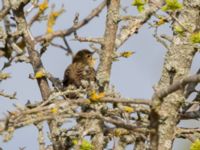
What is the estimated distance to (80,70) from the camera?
29.0 ft

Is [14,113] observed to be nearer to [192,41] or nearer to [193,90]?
[192,41]

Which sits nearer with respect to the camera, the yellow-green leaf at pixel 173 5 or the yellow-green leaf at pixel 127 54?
the yellow-green leaf at pixel 173 5

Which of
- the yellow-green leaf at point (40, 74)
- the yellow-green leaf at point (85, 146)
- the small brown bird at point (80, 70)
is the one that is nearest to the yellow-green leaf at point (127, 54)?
the yellow-green leaf at point (40, 74)

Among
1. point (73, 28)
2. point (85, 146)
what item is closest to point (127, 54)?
point (85, 146)

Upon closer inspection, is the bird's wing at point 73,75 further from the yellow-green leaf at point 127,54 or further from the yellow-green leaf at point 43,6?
the yellow-green leaf at point 43,6

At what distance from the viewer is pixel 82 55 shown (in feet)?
31.8

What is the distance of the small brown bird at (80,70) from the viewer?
8.11 m

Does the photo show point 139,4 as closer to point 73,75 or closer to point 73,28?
point 73,28

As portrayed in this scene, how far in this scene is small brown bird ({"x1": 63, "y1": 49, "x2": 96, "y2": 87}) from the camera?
811cm

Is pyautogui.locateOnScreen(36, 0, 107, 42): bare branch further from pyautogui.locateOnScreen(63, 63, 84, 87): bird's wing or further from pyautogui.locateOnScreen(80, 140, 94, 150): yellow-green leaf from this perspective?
pyautogui.locateOnScreen(63, 63, 84, 87): bird's wing

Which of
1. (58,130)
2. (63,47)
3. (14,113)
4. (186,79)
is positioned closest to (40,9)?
(63,47)

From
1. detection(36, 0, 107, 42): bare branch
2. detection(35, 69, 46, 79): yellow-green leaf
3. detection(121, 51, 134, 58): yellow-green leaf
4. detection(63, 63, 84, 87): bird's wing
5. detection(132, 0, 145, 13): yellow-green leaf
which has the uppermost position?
detection(132, 0, 145, 13): yellow-green leaf

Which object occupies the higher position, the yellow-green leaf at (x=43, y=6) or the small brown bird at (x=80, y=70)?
the yellow-green leaf at (x=43, y=6)

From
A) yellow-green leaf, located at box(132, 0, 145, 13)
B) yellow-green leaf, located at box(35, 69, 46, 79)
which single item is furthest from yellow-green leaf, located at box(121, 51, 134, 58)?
yellow-green leaf, located at box(35, 69, 46, 79)
